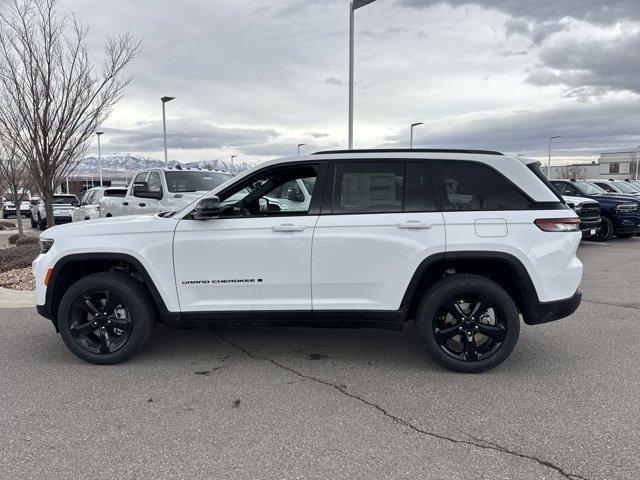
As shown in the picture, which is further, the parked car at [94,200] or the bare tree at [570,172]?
the bare tree at [570,172]

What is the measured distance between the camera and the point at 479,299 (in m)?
4.20

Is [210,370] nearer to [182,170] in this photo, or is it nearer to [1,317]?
[1,317]

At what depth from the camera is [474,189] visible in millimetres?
4238

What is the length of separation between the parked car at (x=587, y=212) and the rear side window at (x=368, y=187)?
9.94 m

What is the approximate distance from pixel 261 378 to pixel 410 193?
1.96 metres

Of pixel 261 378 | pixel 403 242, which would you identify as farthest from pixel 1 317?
pixel 403 242

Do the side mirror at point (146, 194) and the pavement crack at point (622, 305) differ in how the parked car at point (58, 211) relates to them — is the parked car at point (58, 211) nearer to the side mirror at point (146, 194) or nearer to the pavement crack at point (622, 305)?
the side mirror at point (146, 194)

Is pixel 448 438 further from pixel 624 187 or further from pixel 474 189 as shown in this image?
pixel 624 187

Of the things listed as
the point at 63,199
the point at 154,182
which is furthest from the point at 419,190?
the point at 63,199

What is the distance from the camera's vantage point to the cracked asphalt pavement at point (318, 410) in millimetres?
2955

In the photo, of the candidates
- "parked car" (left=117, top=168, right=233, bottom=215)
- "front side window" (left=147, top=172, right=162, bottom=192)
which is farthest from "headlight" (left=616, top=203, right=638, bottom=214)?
"front side window" (left=147, top=172, right=162, bottom=192)

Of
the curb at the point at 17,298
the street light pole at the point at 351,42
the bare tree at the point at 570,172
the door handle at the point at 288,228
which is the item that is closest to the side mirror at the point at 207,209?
the door handle at the point at 288,228

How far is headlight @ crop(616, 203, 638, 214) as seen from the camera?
1376cm

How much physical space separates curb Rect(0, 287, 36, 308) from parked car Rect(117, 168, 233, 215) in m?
2.66
